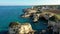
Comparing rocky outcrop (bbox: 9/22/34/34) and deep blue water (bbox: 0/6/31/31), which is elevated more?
deep blue water (bbox: 0/6/31/31)

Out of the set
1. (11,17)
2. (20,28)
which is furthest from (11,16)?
(20,28)

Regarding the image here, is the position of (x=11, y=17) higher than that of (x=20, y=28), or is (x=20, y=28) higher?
(x=11, y=17)

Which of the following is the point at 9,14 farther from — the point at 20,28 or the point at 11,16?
the point at 20,28

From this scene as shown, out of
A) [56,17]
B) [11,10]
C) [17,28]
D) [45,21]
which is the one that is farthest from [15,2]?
[56,17]

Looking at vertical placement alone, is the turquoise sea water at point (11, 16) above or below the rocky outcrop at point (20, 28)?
above

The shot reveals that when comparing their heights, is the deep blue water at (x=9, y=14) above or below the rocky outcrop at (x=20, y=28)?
above

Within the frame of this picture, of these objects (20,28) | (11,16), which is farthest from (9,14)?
(20,28)

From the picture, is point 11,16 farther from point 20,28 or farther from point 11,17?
point 20,28
